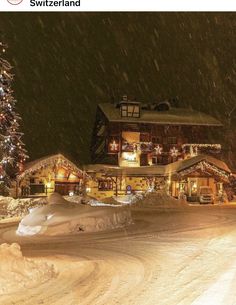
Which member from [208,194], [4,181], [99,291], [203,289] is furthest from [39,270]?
[208,194]

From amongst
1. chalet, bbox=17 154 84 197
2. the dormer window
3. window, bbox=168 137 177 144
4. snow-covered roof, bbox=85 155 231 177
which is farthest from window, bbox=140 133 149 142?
chalet, bbox=17 154 84 197

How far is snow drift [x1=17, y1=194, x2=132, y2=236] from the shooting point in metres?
17.7

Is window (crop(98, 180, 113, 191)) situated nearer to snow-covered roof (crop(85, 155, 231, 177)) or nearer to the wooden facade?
snow-covered roof (crop(85, 155, 231, 177))

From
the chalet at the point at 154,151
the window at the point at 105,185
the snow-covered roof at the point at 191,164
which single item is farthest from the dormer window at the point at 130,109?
the snow-covered roof at the point at 191,164

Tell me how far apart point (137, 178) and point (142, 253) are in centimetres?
3512

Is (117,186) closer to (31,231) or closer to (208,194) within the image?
(208,194)

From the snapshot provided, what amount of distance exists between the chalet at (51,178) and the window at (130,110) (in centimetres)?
1092

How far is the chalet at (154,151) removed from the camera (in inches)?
1737

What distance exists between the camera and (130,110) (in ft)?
171

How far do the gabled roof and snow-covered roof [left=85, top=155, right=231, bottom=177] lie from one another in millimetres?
6420

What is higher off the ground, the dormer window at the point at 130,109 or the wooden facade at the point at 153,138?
the dormer window at the point at 130,109

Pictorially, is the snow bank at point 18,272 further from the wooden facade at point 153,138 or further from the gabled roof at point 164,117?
the gabled roof at point 164,117

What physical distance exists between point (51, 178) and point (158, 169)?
454 inches

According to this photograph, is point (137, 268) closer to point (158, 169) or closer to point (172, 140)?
point (158, 169)
